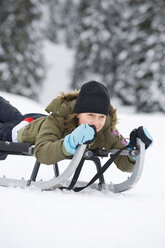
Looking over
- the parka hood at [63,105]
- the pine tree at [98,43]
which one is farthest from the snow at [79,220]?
the pine tree at [98,43]

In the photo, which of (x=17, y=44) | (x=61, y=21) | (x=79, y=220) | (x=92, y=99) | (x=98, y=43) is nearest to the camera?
(x=79, y=220)

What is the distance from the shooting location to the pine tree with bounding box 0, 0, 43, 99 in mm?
20141

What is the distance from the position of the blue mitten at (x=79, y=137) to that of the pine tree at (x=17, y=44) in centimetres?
1743

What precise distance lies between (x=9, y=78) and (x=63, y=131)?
17289 mm

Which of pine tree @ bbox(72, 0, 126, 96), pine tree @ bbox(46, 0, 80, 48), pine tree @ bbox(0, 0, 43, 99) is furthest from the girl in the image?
pine tree @ bbox(46, 0, 80, 48)

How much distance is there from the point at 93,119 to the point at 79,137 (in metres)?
0.44

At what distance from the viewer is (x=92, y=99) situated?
3.18m

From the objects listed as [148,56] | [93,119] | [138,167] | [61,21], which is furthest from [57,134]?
[61,21]

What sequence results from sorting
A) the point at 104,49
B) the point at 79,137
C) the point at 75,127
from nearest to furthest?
the point at 79,137 → the point at 75,127 → the point at 104,49

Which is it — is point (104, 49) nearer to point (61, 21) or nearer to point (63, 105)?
point (63, 105)

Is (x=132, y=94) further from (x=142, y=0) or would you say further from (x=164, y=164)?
(x=164, y=164)

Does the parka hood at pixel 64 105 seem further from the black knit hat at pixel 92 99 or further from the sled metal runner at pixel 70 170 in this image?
the sled metal runner at pixel 70 170

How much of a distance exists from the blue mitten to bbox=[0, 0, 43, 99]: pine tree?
57.2 ft

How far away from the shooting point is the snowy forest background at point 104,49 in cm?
1873
